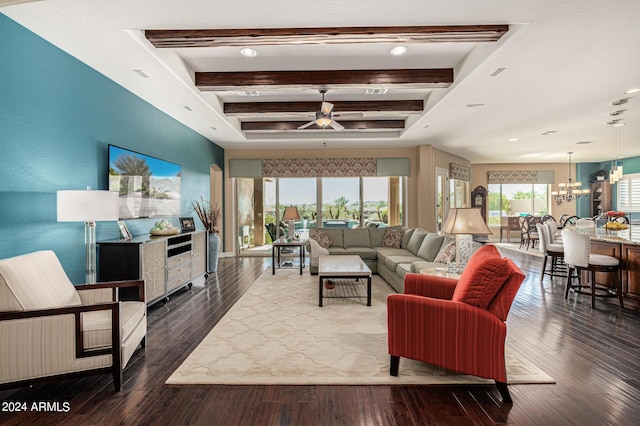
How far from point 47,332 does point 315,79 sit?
362cm

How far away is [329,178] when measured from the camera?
8.12 meters

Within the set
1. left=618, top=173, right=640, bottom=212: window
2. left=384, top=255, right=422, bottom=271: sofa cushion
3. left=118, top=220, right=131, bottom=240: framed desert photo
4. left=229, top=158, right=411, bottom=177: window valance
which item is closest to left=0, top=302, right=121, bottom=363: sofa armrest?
left=118, top=220, right=131, bottom=240: framed desert photo

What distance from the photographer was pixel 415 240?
5273mm

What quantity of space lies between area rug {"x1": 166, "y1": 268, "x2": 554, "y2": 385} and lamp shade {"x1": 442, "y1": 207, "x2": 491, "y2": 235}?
1115 mm

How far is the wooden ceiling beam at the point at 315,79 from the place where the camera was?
12.9 feet

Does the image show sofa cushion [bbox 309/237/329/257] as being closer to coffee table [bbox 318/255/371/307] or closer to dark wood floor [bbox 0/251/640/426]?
coffee table [bbox 318/255/371/307]

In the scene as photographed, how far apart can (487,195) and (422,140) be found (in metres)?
5.41

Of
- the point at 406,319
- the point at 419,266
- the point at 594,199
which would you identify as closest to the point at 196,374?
the point at 406,319

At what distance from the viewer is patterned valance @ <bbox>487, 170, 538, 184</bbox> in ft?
36.0

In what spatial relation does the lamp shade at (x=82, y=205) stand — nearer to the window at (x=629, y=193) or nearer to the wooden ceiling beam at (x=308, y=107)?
the wooden ceiling beam at (x=308, y=107)

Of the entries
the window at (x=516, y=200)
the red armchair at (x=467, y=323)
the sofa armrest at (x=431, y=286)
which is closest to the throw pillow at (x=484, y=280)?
the red armchair at (x=467, y=323)

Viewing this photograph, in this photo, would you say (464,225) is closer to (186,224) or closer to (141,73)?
(141,73)

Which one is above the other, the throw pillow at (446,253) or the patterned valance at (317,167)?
the patterned valance at (317,167)

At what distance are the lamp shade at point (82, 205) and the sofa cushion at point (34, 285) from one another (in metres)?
0.35
